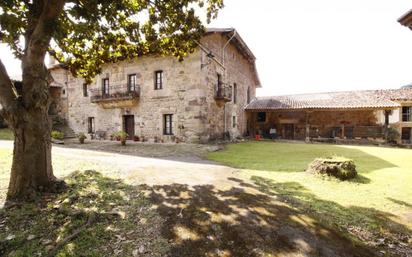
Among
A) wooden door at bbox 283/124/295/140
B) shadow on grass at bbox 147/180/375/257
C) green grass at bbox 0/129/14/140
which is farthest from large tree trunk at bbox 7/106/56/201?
wooden door at bbox 283/124/295/140

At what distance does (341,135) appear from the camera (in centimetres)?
2019

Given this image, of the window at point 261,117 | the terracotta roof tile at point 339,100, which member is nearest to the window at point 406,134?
the terracotta roof tile at point 339,100

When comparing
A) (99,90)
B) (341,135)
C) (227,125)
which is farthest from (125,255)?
(341,135)

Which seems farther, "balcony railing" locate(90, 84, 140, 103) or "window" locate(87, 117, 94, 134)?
"window" locate(87, 117, 94, 134)

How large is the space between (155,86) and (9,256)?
13.6 meters

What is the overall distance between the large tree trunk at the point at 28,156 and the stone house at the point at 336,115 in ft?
62.5

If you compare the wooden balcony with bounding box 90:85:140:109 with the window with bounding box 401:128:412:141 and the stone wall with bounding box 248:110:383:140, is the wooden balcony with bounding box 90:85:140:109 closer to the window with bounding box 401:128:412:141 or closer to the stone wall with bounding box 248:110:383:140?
the stone wall with bounding box 248:110:383:140

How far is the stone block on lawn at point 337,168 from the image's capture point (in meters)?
6.44

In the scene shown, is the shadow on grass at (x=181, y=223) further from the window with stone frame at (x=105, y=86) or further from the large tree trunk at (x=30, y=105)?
the window with stone frame at (x=105, y=86)

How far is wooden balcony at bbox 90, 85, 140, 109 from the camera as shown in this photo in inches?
623

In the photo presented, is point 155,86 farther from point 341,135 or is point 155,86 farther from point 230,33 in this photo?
point 341,135

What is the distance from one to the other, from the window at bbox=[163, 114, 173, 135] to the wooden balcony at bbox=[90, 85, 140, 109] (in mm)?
2649

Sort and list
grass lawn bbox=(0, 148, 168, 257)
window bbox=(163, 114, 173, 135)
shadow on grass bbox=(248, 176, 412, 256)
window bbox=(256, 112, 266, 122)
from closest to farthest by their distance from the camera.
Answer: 1. grass lawn bbox=(0, 148, 168, 257)
2. shadow on grass bbox=(248, 176, 412, 256)
3. window bbox=(163, 114, 173, 135)
4. window bbox=(256, 112, 266, 122)

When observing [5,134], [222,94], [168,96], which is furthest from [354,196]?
[5,134]
